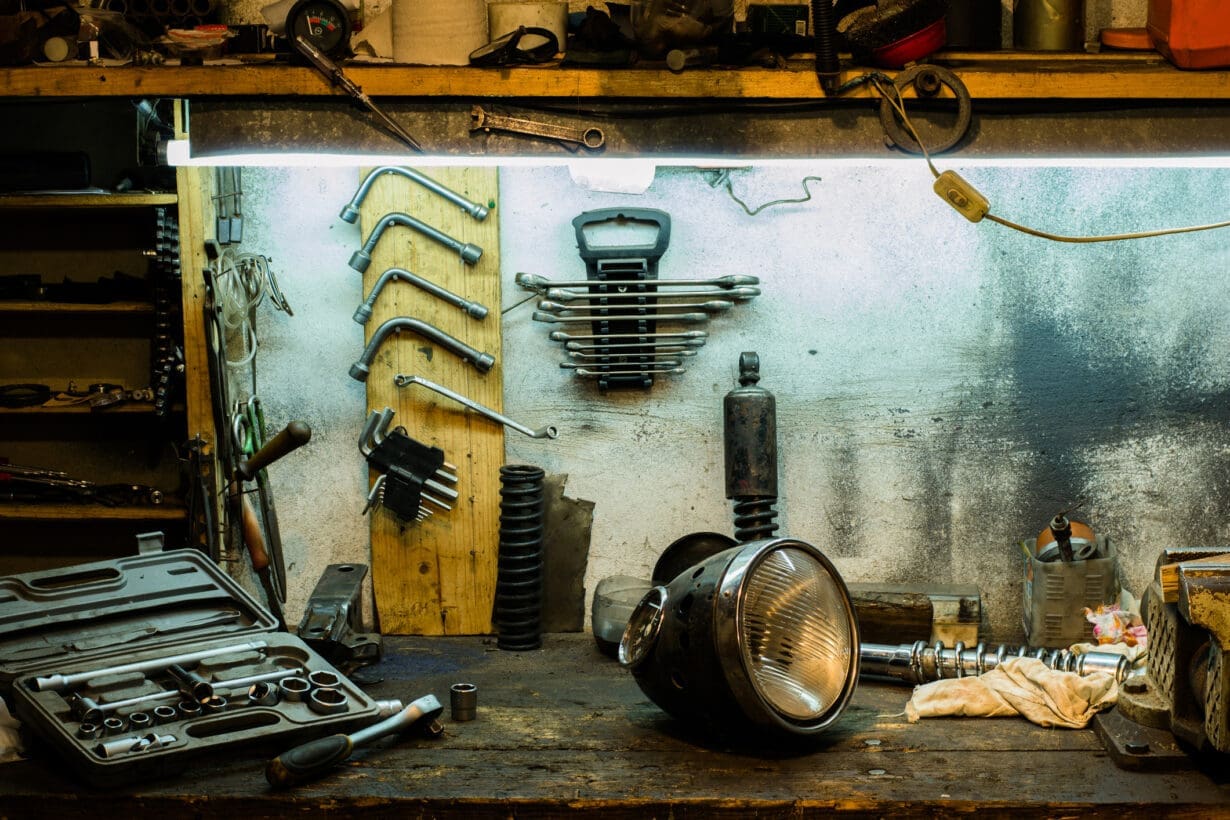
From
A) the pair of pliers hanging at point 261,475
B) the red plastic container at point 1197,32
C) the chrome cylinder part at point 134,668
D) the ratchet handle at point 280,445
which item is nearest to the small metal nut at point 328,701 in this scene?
the chrome cylinder part at point 134,668

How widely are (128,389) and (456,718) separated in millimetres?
1916

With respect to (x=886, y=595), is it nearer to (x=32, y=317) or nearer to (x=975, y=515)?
(x=975, y=515)

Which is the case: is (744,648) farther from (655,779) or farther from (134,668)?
(134,668)

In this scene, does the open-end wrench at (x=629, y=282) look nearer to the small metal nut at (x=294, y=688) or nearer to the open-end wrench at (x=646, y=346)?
the open-end wrench at (x=646, y=346)

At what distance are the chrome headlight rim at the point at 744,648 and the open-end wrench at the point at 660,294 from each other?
3.88ft

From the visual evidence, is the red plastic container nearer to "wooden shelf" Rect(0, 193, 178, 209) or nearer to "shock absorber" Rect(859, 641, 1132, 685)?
"shock absorber" Rect(859, 641, 1132, 685)

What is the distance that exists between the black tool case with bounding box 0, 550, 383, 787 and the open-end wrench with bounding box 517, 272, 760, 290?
1.23 metres

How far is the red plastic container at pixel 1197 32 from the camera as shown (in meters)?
2.63

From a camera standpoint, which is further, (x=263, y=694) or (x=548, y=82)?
(x=548, y=82)

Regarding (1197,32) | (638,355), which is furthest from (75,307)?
(1197,32)

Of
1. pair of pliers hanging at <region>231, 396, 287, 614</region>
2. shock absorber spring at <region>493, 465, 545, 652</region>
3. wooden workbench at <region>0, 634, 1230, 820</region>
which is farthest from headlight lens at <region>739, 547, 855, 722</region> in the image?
pair of pliers hanging at <region>231, 396, 287, 614</region>

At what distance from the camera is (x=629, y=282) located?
3.49m

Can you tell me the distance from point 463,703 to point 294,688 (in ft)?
1.21

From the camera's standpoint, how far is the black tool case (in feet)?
7.42
